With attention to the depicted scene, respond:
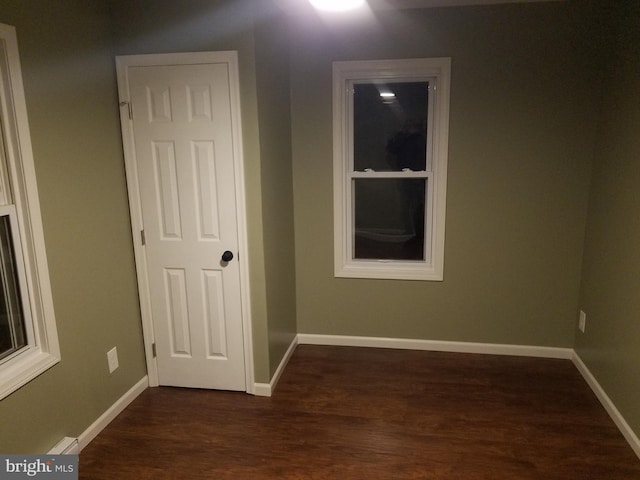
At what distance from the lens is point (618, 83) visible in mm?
2754

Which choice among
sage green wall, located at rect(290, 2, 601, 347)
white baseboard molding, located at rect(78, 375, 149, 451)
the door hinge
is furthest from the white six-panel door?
sage green wall, located at rect(290, 2, 601, 347)

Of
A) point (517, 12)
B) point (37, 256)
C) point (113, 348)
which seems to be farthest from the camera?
point (517, 12)

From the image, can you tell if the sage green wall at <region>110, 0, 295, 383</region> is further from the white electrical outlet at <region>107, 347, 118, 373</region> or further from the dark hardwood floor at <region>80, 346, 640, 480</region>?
the white electrical outlet at <region>107, 347, 118, 373</region>

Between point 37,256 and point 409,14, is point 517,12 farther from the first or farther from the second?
point 37,256

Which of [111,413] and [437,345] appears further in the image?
[437,345]

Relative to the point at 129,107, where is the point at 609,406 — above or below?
below

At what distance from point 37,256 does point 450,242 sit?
259 centimetres

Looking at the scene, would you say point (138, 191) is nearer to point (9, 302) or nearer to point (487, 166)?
point (9, 302)

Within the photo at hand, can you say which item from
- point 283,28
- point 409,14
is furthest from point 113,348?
point 409,14

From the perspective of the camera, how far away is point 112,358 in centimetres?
269

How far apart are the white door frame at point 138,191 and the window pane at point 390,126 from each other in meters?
1.12

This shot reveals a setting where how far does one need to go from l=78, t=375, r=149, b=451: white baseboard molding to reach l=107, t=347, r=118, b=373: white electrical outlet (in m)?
0.22

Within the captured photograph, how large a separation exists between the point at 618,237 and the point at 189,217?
2510 mm

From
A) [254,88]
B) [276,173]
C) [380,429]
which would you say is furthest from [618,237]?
[254,88]
